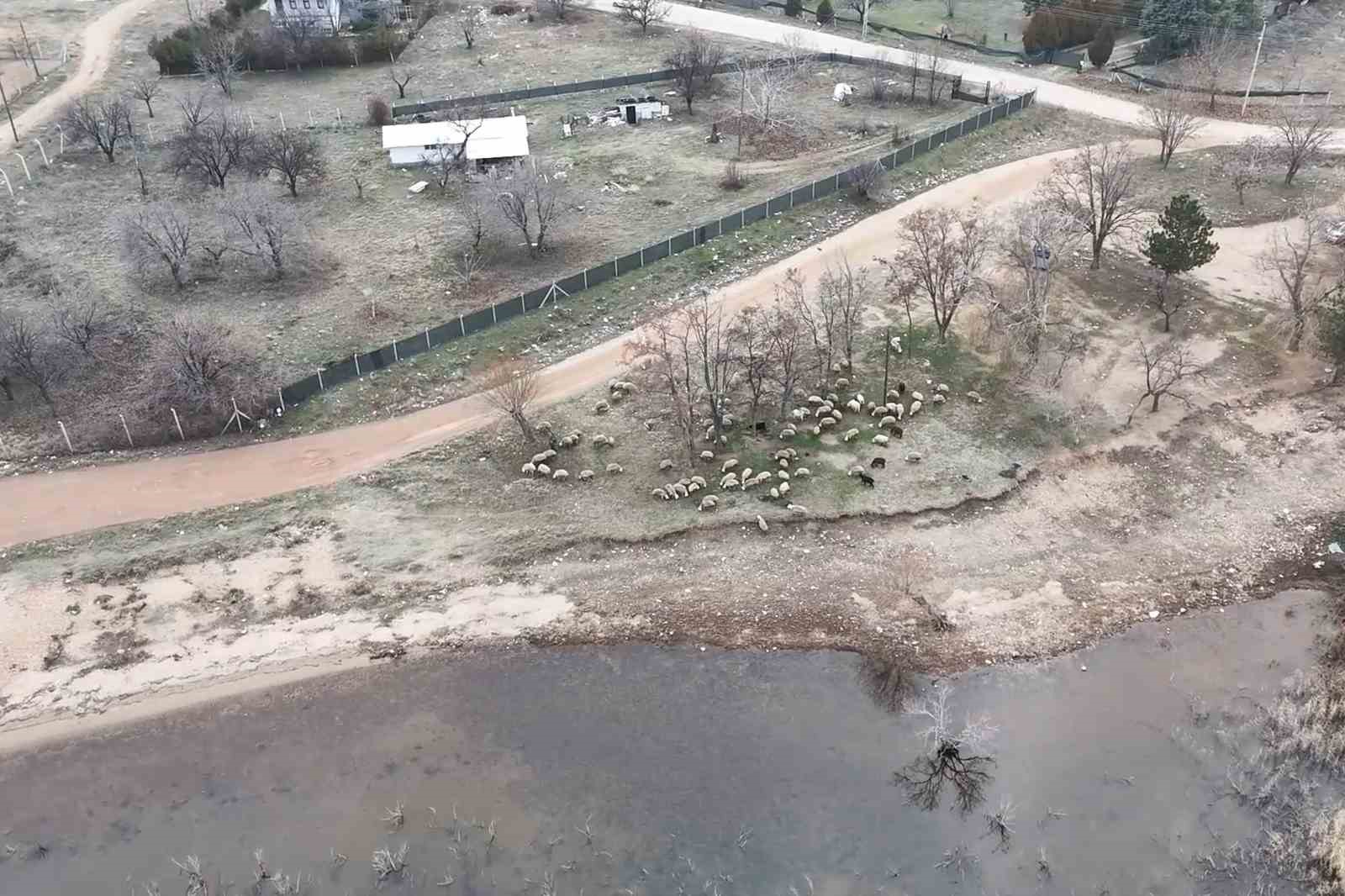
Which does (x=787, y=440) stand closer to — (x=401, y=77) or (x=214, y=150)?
(x=214, y=150)

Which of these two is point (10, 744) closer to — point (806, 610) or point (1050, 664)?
point (806, 610)

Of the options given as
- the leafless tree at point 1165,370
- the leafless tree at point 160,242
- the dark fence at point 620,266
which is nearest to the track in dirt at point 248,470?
the dark fence at point 620,266

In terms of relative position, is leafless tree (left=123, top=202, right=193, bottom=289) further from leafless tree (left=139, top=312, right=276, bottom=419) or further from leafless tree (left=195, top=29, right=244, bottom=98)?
leafless tree (left=195, top=29, right=244, bottom=98)

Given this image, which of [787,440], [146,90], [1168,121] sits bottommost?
[787,440]

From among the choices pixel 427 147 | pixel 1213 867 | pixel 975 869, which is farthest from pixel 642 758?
pixel 427 147

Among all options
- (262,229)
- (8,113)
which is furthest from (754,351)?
(8,113)
